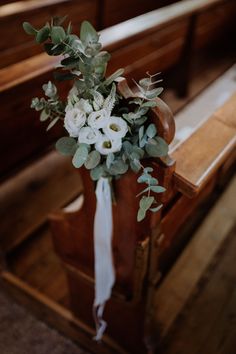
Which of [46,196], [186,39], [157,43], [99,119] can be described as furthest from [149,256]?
[186,39]

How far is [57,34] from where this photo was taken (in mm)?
901

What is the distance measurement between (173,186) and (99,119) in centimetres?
32

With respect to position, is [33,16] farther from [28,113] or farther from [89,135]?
[89,135]

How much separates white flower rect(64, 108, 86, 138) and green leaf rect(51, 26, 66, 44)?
0.53ft

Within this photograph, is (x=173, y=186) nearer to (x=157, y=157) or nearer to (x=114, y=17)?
(x=157, y=157)

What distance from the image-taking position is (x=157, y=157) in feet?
3.20

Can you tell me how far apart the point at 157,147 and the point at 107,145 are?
12 centimetres

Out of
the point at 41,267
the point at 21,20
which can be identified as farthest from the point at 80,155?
the point at 21,20

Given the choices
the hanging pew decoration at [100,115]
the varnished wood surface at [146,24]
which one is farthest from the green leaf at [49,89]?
the varnished wood surface at [146,24]

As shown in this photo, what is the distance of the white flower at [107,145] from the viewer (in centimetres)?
92

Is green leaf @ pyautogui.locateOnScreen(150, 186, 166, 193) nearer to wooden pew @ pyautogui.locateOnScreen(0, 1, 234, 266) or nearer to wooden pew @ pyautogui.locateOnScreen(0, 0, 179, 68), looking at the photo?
wooden pew @ pyautogui.locateOnScreen(0, 1, 234, 266)

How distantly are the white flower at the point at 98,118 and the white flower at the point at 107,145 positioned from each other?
4 cm

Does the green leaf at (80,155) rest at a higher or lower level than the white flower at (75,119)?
lower

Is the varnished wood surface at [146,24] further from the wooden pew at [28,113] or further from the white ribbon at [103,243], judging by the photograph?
the white ribbon at [103,243]
